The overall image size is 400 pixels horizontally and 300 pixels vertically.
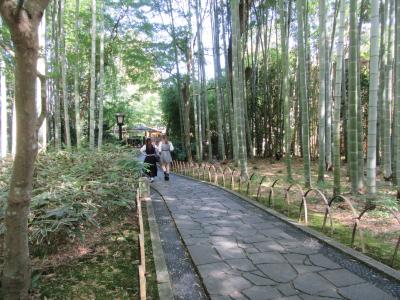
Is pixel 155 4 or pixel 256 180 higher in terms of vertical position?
pixel 155 4

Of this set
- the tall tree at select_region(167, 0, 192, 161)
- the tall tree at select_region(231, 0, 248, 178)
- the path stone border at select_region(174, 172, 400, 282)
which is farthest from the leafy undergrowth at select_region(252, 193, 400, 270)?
the tall tree at select_region(167, 0, 192, 161)

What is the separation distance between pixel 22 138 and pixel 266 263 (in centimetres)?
235

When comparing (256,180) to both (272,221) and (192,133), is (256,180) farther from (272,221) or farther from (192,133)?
(192,133)

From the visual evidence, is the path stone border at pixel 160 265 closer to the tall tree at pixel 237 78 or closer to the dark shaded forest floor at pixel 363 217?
the dark shaded forest floor at pixel 363 217

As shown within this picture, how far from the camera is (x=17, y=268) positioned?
235 cm

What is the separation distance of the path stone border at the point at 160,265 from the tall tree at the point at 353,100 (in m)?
3.34

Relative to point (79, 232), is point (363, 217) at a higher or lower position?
lower

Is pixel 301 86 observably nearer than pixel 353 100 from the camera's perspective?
No

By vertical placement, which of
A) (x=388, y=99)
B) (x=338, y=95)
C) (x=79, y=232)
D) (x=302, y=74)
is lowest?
(x=79, y=232)

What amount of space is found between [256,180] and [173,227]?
4.06 m

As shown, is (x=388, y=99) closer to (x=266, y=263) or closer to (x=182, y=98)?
(x=266, y=263)

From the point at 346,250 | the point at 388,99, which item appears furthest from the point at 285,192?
the point at 388,99

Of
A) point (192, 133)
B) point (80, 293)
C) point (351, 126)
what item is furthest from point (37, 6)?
point (192, 133)

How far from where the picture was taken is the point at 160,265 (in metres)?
3.22
